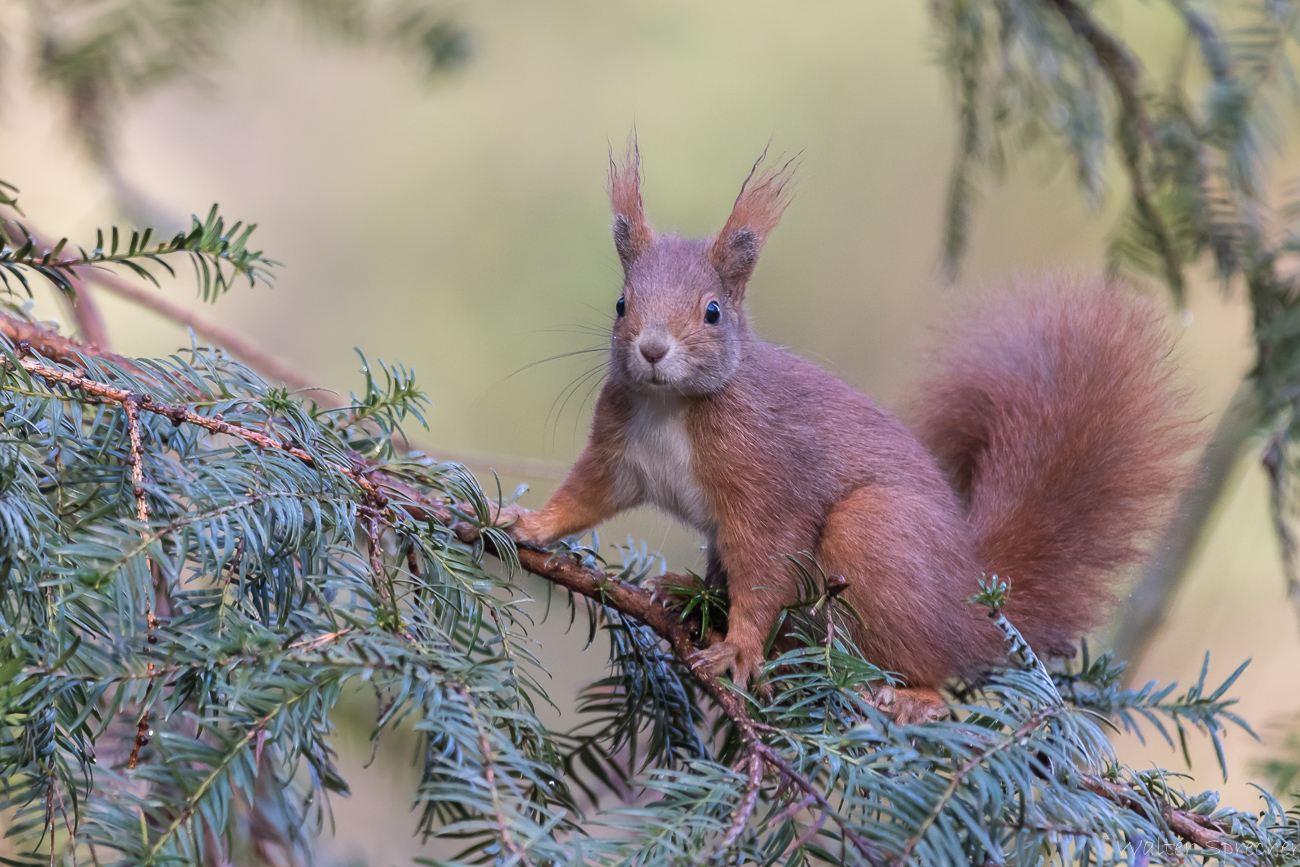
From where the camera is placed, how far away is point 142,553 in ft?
1.51

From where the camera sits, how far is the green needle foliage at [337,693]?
0.45 m

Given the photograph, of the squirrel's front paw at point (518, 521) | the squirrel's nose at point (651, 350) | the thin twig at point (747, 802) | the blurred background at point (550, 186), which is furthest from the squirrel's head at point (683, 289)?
the blurred background at point (550, 186)

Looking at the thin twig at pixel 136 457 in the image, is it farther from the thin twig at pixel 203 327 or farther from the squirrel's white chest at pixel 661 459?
the squirrel's white chest at pixel 661 459

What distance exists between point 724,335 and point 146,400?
0.66 metres

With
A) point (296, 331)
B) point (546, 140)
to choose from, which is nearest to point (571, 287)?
point (546, 140)

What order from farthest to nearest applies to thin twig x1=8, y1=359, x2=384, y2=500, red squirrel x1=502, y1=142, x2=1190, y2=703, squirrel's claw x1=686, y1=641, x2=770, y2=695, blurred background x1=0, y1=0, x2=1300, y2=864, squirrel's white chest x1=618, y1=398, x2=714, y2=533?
blurred background x1=0, y1=0, x2=1300, y2=864 < squirrel's white chest x1=618, y1=398, x2=714, y2=533 < red squirrel x1=502, y1=142, x2=1190, y2=703 < squirrel's claw x1=686, y1=641, x2=770, y2=695 < thin twig x1=8, y1=359, x2=384, y2=500

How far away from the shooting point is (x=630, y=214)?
117 cm

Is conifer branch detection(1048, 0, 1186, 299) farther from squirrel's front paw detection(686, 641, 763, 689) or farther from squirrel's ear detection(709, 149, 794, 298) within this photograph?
squirrel's front paw detection(686, 641, 763, 689)

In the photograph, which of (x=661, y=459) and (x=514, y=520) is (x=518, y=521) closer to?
(x=514, y=520)

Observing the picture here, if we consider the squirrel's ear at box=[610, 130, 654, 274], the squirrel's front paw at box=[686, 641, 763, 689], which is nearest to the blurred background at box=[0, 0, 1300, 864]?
the squirrel's ear at box=[610, 130, 654, 274]

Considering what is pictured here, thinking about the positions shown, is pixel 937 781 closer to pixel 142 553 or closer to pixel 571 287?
pixel 142 553

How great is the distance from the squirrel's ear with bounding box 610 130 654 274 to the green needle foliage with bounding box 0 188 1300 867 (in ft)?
1.54

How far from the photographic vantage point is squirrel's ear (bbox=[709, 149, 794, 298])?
1.12 meters

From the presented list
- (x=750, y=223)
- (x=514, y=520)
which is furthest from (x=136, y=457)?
(x=750, y=223)
